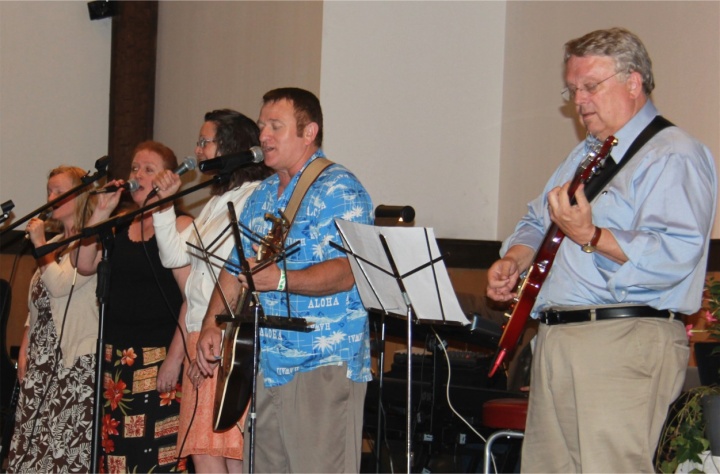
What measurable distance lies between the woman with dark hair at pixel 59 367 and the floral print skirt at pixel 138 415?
0.23 m

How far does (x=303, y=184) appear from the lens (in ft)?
10.4

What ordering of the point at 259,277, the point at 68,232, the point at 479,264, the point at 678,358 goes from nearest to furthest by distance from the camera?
the point at 678,358
the point at 259,277
the point at 68,232
the point at 479,264

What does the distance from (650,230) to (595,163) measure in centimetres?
24

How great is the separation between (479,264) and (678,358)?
3036 mm

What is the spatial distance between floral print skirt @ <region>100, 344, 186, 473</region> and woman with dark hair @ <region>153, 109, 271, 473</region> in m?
0.39

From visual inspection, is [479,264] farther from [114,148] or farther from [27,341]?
[114,148]

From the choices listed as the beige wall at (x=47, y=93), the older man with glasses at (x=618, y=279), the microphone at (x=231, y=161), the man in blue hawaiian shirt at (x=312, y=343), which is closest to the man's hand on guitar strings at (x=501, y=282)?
the older man with glasses at (x=618, y=279)

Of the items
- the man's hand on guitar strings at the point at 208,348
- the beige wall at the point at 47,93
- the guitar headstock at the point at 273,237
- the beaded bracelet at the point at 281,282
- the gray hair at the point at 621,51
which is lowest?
the man's hand on guitar strings at the point at 208,348

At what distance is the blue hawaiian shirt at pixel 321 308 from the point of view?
3.04 metres

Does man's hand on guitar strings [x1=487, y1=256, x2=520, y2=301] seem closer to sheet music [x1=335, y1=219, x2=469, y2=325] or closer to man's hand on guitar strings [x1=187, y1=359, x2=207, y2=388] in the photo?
sheet music [x1=335, y1=219, x2=469, y2=325]

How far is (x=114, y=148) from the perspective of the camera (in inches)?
278

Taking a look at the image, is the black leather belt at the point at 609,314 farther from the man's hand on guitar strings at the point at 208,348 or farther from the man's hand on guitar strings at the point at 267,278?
the man's hand on guitar strings at the point at 208,348

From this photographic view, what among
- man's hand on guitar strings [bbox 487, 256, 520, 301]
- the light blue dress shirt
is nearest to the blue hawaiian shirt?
man's hand on guitar strings [bbox 487, 256, 520, 301]

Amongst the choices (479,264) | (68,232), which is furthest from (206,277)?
(479,264)
